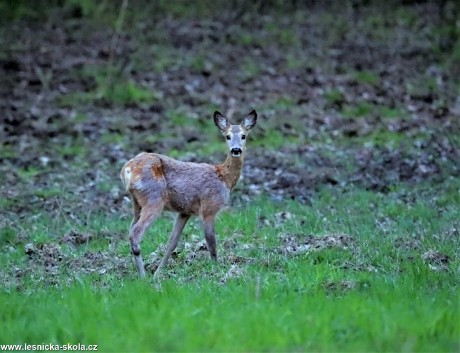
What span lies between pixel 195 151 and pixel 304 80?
5.67 meters

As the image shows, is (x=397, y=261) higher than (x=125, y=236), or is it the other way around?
(x=397, y=261)

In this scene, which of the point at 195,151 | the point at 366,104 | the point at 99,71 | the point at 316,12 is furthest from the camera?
the point at 316,12

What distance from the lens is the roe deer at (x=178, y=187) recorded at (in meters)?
8.82

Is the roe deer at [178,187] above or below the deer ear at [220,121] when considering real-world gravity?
below

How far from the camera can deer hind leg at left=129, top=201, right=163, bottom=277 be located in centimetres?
852

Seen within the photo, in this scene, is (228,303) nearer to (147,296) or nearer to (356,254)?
(147,296)

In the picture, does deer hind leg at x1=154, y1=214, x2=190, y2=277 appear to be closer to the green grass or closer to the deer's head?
the green grass

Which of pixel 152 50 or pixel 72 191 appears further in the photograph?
pixel 152 50

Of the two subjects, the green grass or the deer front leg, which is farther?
the deer front leg

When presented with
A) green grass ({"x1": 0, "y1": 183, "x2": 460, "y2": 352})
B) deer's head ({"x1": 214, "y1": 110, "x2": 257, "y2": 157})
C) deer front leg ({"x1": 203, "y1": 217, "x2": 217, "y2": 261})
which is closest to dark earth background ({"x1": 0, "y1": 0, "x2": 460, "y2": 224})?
green grass ({"x1": 0, "y1": 183, "x2": 460, "y2": 352})

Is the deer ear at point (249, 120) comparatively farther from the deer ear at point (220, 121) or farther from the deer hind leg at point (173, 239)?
the deer hind leg at point (173, 239)

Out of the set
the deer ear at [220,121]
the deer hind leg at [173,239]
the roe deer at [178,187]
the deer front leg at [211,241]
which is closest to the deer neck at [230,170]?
the roe deer at [178,187]

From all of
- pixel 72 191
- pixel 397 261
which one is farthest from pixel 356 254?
pixel 72 191

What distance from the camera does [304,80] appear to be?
20.5 m
